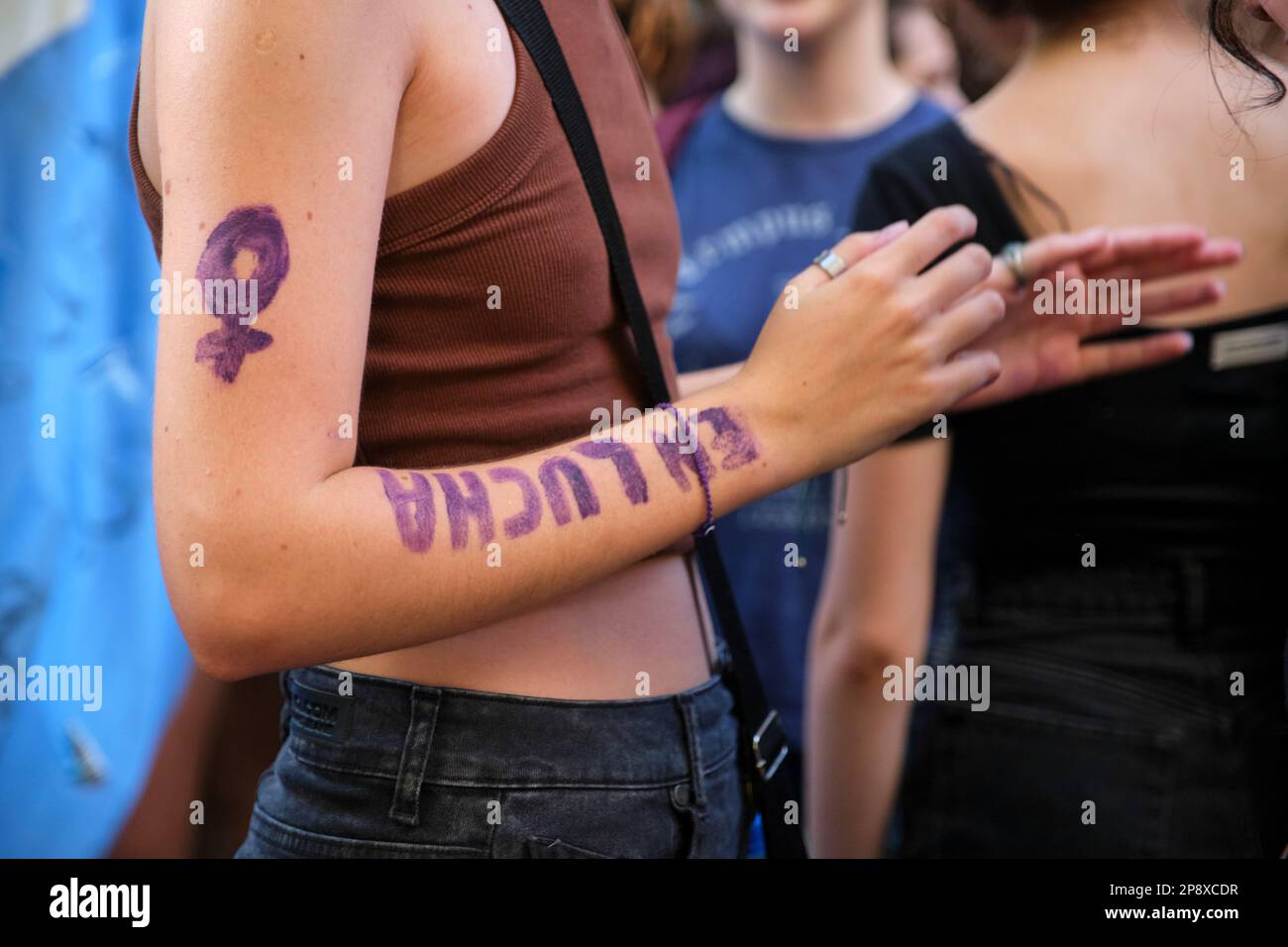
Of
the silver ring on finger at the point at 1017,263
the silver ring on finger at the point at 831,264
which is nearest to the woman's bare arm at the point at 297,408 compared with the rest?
the silver ring on finger at the point at 831,264

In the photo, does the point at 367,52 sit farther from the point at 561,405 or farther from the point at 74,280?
the point at 74,280

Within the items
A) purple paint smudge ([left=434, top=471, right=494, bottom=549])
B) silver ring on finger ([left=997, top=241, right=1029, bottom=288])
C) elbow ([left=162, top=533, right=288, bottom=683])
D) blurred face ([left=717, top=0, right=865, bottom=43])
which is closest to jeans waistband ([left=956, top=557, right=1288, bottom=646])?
silver ring on finger ([left=997, top=241, right=1029, bottom=288])

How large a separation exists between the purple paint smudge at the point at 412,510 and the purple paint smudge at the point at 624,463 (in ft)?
0.40

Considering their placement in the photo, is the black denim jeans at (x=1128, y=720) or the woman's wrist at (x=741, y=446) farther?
the black denim jeans at (x=1128, y=720)

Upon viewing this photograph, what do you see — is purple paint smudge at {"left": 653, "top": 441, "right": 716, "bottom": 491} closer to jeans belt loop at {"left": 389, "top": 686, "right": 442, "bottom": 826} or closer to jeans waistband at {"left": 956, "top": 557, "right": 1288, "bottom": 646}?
jeans belt loop at {"left": 389, "top": 686, "right": 442, "bottom": 826}

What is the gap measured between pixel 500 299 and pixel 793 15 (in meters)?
1.61

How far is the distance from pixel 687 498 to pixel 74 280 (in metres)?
1.26

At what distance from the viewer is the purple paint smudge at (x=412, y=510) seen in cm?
75

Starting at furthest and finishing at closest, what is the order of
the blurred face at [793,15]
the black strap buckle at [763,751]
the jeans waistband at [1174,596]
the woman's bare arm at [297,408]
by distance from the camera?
the blurred face at [793,15], the jeans waistband at [1174,596], the black strap buckle at [763,751], the woman's bare arm at [297,408]

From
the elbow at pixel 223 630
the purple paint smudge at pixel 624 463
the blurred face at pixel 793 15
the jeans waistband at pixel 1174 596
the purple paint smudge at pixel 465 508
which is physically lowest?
the jeans waistband at pixel 1174 596

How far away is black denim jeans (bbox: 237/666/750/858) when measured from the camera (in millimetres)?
833

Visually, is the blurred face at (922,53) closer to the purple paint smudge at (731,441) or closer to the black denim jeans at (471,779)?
the purple paint smudge at (731,441)

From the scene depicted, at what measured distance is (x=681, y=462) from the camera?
841 mm
